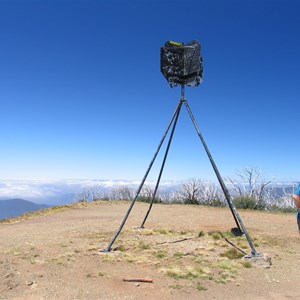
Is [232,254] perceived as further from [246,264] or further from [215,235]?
[215,235]

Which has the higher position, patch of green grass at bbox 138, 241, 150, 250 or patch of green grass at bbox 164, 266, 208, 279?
patch of green grass at bbox 138, 241, 150, 250

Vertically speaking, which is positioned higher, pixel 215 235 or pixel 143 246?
pixel 215 235

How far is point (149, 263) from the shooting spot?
6840 mm

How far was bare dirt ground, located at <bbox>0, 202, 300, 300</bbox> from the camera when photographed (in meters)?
5.41

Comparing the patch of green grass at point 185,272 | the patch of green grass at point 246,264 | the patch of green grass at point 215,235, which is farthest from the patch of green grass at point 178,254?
the patch of green grass at point 215,235

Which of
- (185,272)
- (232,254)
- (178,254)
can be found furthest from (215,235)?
(185,272)

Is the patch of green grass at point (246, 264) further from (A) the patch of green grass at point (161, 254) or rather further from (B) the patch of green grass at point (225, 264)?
(A) the patch of green grass at point (161, 254)

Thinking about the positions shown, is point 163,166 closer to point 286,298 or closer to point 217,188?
point 286,298

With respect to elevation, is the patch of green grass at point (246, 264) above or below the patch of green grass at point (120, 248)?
below

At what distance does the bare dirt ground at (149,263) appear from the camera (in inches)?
213

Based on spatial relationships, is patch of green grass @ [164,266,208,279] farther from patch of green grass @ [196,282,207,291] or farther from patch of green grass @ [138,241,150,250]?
patch of green grass @ [138,241,150,250]

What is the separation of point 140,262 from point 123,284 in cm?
125

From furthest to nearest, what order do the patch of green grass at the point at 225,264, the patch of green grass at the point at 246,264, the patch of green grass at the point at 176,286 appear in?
the patch of green grass at the point at 246,264, the patch of green grass at the point at 225,264, the patch of green grass at the point at 176,286

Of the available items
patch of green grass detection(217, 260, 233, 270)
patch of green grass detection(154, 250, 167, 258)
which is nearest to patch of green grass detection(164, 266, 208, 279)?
patch of green grass detection(217, 260, 233, 270)
